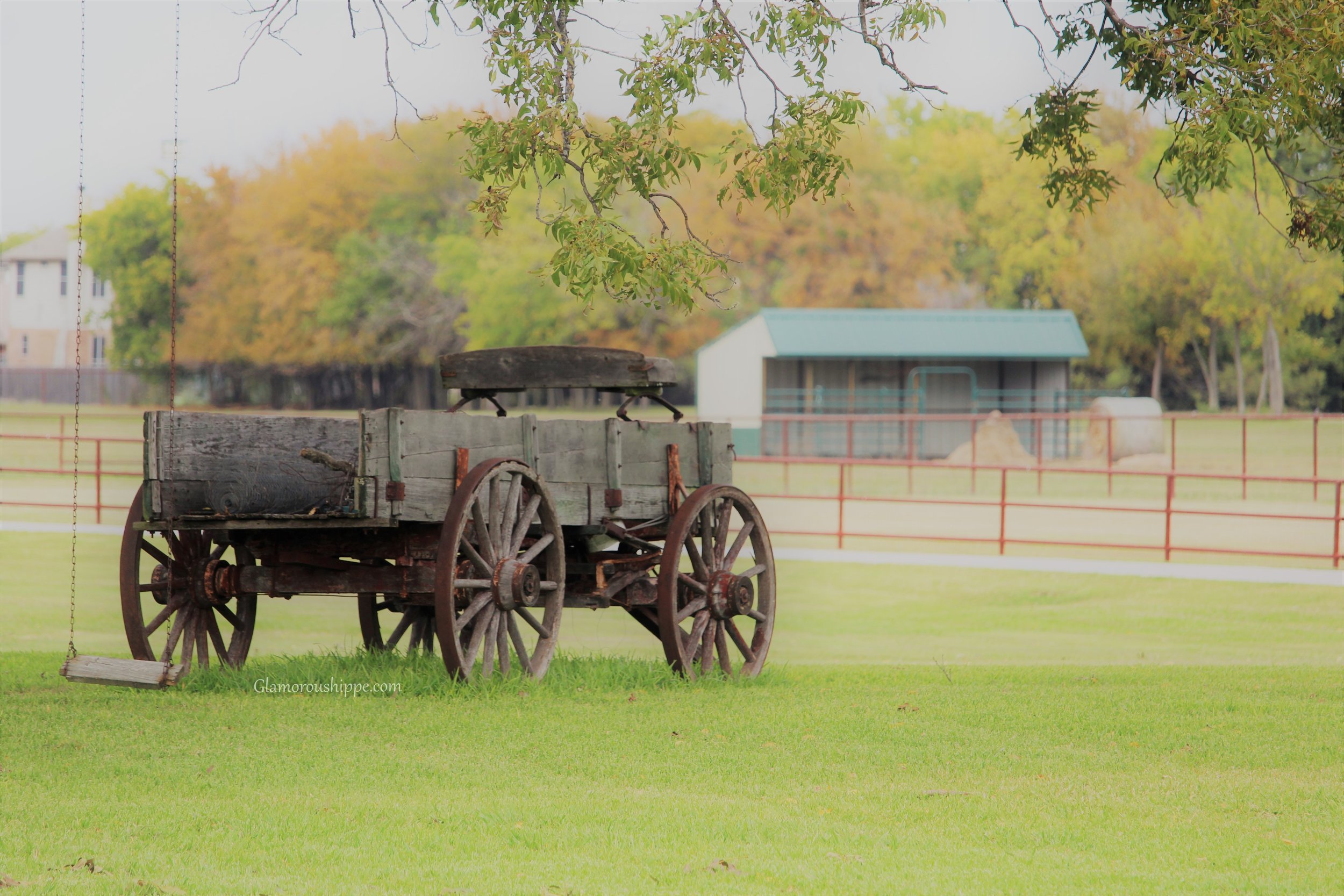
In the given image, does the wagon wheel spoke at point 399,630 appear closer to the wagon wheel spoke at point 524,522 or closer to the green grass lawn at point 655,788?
the green grass lawn at point 655,788

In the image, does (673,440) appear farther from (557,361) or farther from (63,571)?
A: (63,571)

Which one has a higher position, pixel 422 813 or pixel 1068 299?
pixel 1068 299

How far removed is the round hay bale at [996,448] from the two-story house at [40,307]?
58974 mm

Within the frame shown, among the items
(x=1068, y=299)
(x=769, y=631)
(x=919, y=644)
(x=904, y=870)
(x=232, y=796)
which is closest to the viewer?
(x=904, y=870)

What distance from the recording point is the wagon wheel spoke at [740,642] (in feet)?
30.9

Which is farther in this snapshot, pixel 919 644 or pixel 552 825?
pixel 919 644

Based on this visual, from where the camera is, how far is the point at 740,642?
9453 millimetres

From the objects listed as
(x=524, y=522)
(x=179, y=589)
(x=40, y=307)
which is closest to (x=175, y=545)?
(x=179, y=589)

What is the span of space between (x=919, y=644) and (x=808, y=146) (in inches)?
218

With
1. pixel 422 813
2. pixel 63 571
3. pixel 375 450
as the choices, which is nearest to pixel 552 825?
pixel 422 813

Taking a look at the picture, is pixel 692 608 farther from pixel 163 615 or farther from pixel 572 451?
pixel 163 615

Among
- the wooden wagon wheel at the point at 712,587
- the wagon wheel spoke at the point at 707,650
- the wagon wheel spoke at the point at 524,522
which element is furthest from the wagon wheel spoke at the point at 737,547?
the wagon wheel spoke at the point at 524,522

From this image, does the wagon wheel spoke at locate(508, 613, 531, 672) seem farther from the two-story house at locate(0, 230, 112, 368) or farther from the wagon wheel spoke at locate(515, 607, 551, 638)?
the two-story house at locate(0, 230, 112, 368)

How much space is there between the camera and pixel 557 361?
29.1 ft
